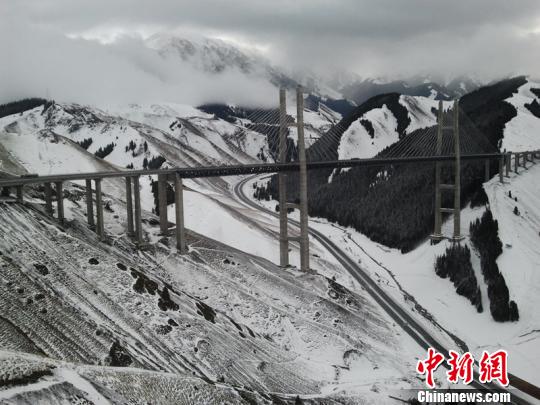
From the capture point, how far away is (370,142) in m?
155

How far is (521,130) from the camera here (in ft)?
376

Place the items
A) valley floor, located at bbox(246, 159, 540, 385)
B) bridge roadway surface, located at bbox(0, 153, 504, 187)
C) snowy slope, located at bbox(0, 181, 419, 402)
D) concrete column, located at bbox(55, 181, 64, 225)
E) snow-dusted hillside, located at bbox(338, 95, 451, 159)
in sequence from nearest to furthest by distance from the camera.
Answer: snowy slope, located at bbox(0, 181, 419, 402) < bridge roadway surface, located at bbox(0, 153, 504, 187) < concrete column, located at bbox(55, 181, 64, 225) < valley floor, located at bbox(246, 159, 540, 385) < snow-dusted hillside, located at bbox(338, 95, 451, 159)

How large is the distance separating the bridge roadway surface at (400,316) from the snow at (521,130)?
165 ft

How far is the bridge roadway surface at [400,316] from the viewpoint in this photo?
41406 mm

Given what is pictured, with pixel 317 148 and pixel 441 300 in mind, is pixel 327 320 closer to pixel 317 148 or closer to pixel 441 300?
pixel 441 300

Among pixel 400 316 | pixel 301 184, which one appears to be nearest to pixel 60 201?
pixel 301 184

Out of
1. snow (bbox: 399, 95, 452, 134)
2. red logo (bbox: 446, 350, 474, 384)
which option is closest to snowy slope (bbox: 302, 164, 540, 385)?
red logo (bbox: 446, 350, 474, 384)

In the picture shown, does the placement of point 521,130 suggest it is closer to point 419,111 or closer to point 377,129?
point 377,129

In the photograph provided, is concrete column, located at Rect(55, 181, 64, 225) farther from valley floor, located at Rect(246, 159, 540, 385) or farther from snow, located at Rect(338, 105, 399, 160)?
snow, located at Rect(338, 105, 399, 160)

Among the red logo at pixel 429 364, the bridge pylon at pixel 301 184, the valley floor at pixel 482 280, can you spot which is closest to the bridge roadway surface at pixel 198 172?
the bridge pylon at pixel 301 184

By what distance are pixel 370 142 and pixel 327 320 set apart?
372ft

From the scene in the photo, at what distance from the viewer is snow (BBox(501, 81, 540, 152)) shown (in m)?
107

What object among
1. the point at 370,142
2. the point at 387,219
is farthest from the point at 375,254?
the point at 370,142

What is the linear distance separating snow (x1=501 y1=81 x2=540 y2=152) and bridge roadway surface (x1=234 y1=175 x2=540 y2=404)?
5031 cm
